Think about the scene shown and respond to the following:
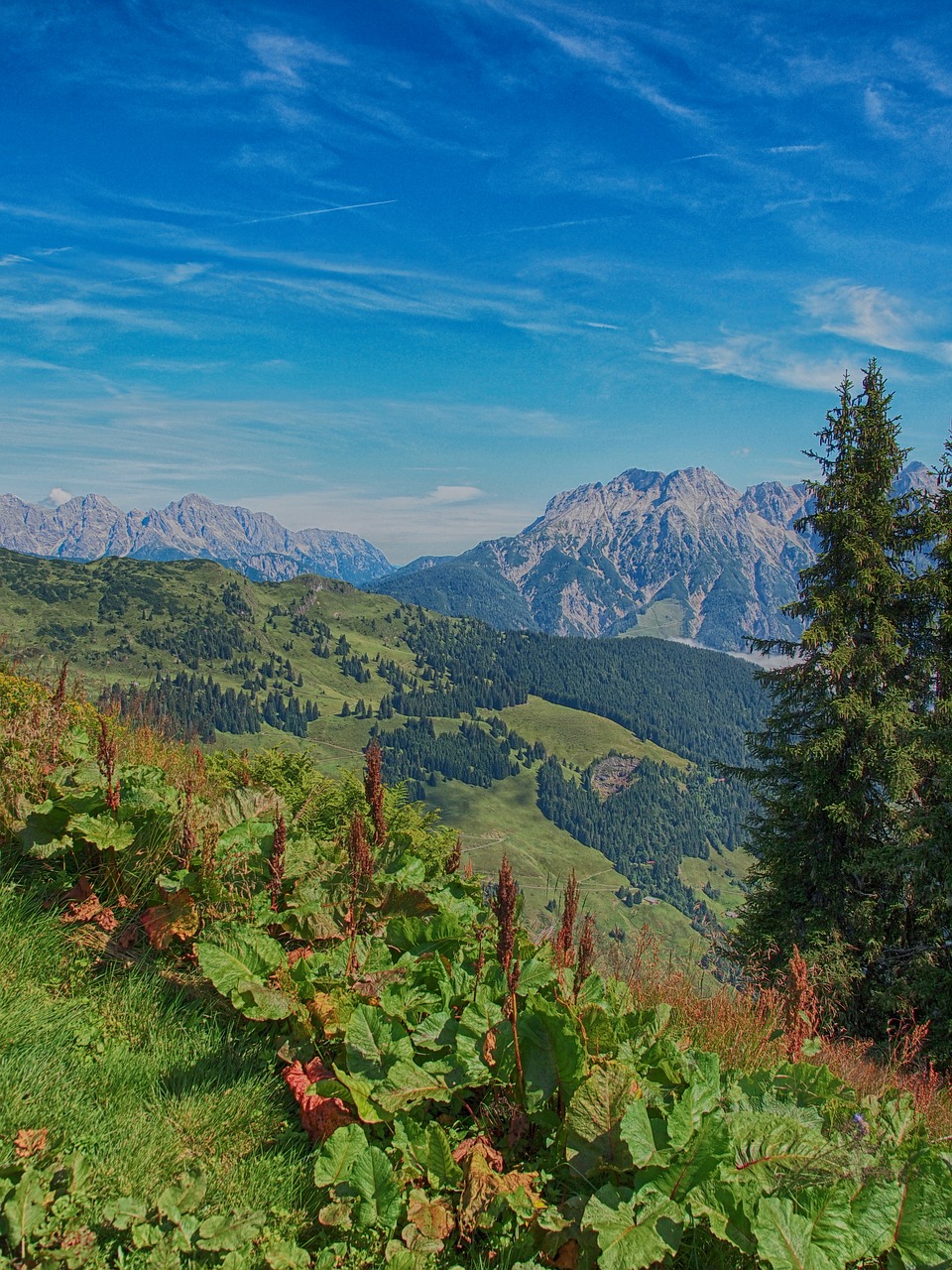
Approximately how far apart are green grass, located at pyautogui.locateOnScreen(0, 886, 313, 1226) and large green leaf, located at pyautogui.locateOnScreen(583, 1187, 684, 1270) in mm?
1280

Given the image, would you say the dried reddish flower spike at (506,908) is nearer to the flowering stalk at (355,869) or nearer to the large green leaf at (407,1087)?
the large green leaf at (407,1087)

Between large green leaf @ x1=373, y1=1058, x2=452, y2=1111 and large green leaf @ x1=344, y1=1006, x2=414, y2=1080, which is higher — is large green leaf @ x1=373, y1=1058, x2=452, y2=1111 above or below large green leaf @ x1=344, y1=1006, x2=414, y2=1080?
below

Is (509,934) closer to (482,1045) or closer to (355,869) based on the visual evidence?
(482,1045)

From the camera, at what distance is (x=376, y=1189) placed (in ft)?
9.89

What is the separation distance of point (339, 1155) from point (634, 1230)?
51.1 inches

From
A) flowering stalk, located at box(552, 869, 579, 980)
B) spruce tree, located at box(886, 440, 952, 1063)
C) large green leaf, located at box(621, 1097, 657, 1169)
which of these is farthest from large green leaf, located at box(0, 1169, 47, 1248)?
spruce tree, located at box(886, 440, 952, 1063)

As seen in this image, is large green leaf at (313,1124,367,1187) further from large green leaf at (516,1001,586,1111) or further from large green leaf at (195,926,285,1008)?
large green leaf at (195,926,285,1008)

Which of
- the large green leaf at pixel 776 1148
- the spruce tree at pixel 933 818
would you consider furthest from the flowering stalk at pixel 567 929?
the spruce tree at pixel 933 818

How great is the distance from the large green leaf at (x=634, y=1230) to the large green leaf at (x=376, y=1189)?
83 cm

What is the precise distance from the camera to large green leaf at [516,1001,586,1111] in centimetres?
348

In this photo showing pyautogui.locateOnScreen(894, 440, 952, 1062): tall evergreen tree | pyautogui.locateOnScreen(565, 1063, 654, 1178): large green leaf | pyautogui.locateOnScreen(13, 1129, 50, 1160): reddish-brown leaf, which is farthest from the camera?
pyautogui.locateOnScreen(894, 440, 952, 1062): tall evergreen tree

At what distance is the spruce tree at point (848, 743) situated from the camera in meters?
16.5

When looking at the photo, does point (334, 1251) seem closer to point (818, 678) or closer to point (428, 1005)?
point (428, 1005)

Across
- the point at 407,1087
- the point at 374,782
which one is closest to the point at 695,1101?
the point at 407,1087
